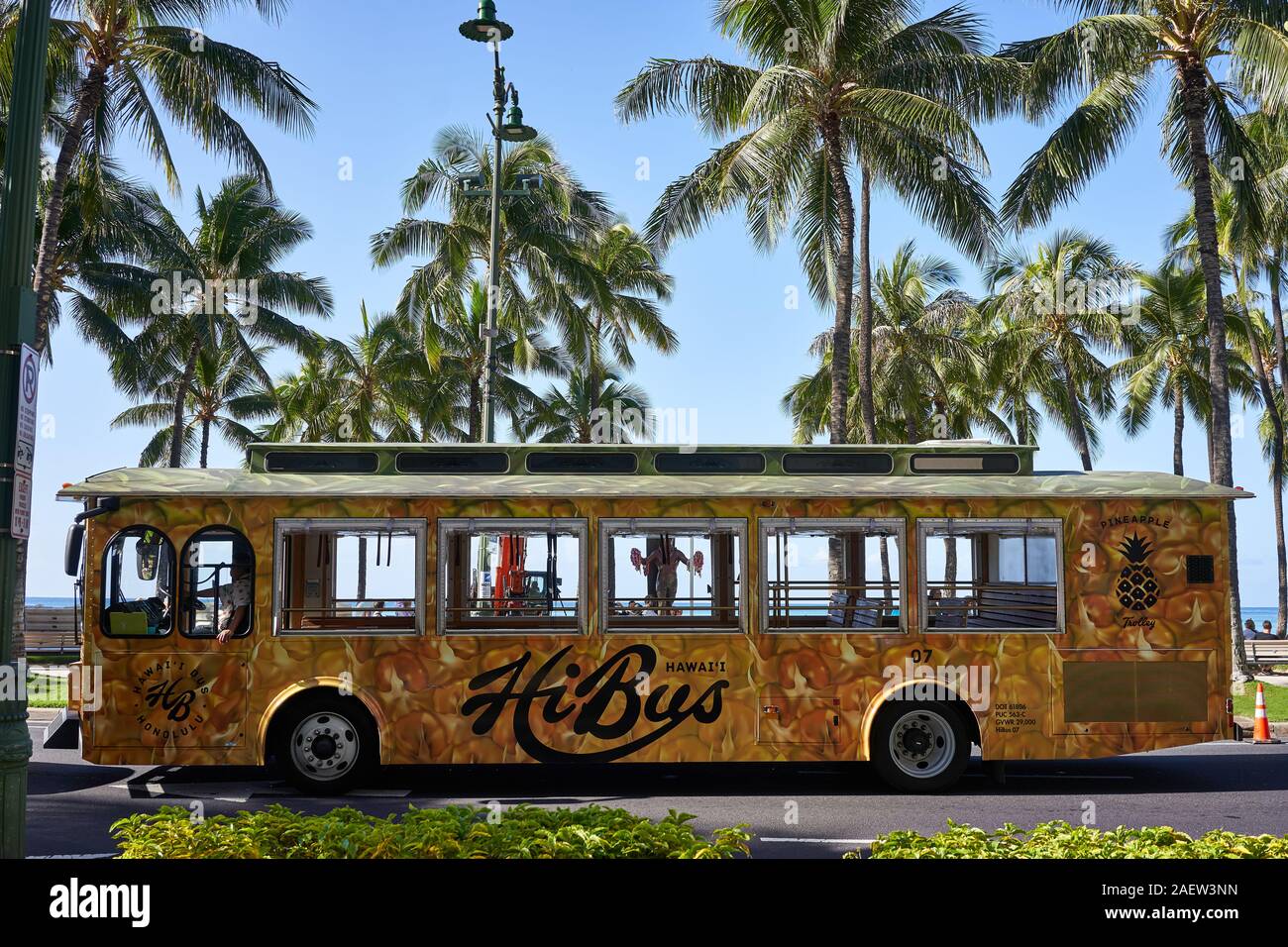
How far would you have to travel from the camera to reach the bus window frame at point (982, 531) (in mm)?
10242

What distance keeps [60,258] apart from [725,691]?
23139 millimetres

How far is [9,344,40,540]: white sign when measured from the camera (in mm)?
5707

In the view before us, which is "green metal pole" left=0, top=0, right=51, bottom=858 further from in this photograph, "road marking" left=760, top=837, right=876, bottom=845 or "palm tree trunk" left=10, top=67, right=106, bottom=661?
"palm tree trunk" left=10, top=67, right=106, bottom=661

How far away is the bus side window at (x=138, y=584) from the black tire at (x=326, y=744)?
1.35m

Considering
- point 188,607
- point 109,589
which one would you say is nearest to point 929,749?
point 188,607

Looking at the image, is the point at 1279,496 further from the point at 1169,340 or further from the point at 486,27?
the point at 486,27

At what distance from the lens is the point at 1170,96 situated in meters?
20.3

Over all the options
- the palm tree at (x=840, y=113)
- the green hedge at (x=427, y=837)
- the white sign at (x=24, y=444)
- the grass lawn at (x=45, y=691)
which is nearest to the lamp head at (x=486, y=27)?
the palm tree at (x=840, y=113)

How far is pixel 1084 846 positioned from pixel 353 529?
7047 mm

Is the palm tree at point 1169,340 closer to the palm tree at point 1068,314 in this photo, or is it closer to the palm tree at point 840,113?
the palm tree at point 1068,314

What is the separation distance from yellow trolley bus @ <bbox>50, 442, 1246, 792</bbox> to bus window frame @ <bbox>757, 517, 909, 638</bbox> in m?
0.02
